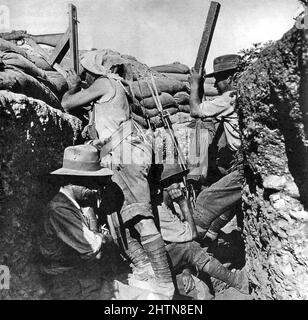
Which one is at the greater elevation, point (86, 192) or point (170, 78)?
point (170, 78)

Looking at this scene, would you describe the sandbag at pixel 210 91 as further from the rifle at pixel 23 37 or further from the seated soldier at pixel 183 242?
the seated soldier at pixel 183 242

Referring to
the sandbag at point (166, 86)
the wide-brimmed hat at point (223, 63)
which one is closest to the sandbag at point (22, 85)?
the wide-brimmed hat at point (223, 63)

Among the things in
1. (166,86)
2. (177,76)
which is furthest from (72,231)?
(177,76)

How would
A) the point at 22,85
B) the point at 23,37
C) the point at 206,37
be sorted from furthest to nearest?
the point at 23,37 → the point at 206,37 → the point at 22,85

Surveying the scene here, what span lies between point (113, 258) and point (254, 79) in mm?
1771

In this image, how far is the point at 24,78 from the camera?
2.84 m

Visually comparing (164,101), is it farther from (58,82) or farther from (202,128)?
(58,82)

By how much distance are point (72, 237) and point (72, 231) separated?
4 cm

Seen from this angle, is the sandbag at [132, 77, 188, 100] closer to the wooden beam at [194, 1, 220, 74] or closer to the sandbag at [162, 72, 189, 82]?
the sandbag at [162, 72, 189, 82]

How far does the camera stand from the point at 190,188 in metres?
4.36

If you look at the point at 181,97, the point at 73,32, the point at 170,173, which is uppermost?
the point at 73,32

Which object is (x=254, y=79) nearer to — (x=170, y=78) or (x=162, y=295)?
(x=162, y=295)
